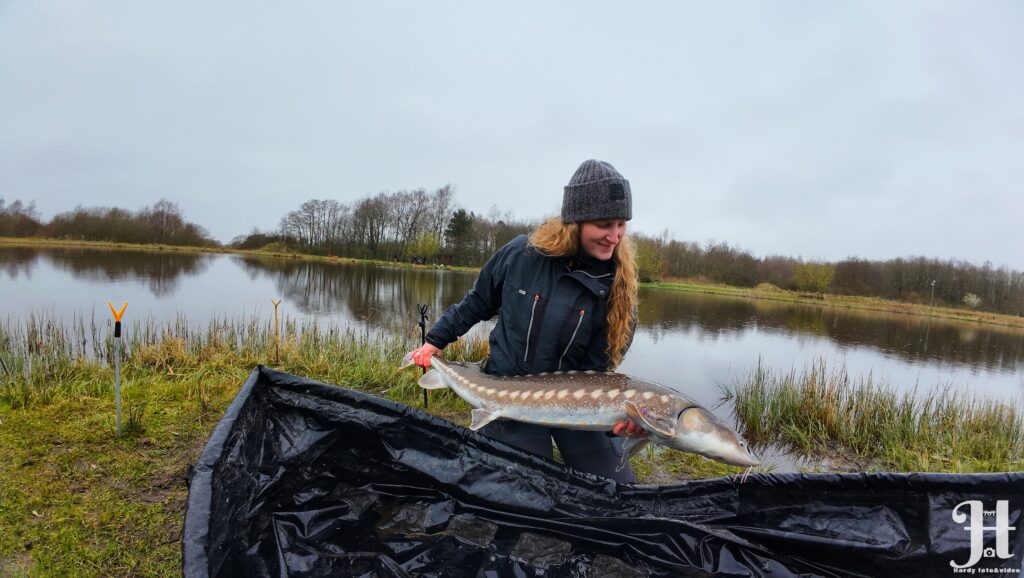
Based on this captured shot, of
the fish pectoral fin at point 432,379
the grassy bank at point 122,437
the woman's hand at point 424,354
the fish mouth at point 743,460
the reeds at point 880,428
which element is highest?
the woman's hand at point 424,354

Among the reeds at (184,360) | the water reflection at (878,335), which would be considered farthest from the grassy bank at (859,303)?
the reeds at (184,360)

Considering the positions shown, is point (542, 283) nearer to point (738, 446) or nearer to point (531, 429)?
point (531, 429)

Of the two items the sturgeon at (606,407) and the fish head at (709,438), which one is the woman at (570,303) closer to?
the sturgeon at (606,407)

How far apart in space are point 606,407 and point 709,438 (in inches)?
17.3

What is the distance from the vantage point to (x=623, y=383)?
211cm

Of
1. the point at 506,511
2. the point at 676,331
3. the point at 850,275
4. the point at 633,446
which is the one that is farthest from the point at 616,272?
the point at 850,275

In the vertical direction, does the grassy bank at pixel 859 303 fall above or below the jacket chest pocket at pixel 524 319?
below

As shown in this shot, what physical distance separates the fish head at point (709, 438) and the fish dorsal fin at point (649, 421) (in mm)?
27

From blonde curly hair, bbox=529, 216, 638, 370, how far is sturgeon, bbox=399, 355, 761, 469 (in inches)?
11.9

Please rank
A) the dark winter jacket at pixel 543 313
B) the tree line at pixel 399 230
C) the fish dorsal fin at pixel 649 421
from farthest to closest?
the tree line at pixel 399 230, the dark winter jacket at pixel 543 313, the fish dorsal fin at pixel 649 421

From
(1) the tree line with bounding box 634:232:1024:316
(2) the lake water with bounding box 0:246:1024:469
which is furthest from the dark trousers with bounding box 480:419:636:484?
(1) the tree line with bounding box 634:232:1024:316

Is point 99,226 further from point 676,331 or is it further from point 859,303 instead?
point 859,303

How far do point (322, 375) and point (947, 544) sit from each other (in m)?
5.83

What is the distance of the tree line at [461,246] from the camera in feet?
151
